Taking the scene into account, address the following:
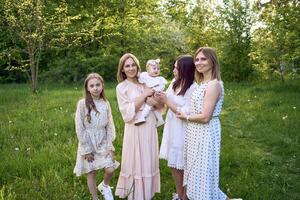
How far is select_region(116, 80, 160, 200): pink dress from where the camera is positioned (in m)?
4.80

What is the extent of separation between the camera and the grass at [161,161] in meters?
5.35

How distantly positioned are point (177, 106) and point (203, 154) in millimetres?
675

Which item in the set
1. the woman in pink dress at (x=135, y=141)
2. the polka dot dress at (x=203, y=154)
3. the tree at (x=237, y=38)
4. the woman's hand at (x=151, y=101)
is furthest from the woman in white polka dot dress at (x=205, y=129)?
the tree at (x=237, y=38)

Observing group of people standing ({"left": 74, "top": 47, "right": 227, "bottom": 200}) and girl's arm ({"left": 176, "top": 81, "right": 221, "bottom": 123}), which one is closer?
girl's arm ({"left": 176, "top": 81, "right": 221, "bottom": 123})

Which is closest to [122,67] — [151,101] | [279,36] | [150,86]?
[150,86]

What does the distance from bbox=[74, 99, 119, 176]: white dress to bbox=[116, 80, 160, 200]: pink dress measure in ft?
0.69

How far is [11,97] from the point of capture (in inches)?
533

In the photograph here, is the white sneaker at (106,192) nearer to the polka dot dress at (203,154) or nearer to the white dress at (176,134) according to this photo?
the white dress at (176,134)

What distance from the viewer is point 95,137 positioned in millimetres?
4770

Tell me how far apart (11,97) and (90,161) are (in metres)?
9.67

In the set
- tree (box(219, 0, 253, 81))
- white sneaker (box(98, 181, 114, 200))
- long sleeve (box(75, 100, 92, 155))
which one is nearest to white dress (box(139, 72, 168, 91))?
long sleeve (box(75, 100, 92, 155))

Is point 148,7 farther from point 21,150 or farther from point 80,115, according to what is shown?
point 80,115

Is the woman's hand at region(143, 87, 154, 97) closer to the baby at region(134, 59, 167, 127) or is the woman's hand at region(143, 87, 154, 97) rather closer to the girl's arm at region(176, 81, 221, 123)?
the baby at region(134, 59, 167, 127)

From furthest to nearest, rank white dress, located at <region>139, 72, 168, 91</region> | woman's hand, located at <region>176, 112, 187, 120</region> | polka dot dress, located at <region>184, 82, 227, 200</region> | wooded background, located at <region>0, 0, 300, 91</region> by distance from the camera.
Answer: wooded background, located at <region>0, 0, 300, 91</region>
white dress, located at <region>139, 72, 168, 91</region>
woman's hand, located at <region>176, 112, 187, 120</region>
polka dot dress, located at <region>184, 82, 227, 200</region>
